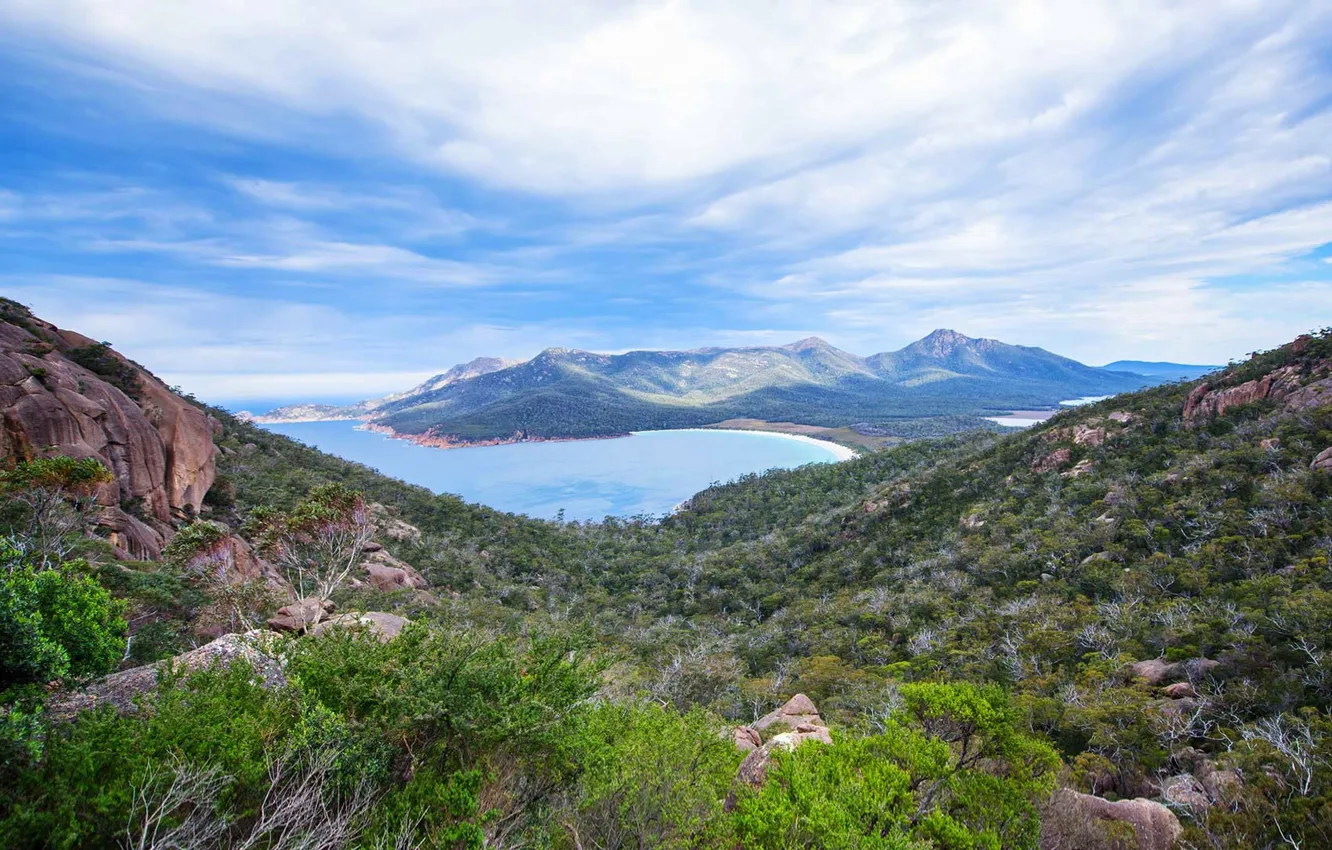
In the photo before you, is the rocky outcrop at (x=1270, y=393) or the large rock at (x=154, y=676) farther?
the rocky outcrop at (x=1270, y=393)

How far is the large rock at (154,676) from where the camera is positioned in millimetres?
7238

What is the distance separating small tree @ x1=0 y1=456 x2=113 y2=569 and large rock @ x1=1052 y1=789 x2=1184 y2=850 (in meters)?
22.0

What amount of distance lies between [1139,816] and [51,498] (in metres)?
25.4

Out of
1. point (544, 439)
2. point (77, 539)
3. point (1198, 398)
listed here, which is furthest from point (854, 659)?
point (544, 439)

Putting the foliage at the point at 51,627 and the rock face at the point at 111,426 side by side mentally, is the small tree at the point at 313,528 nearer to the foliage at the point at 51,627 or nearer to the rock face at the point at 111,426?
the rock face at the point at 111,426

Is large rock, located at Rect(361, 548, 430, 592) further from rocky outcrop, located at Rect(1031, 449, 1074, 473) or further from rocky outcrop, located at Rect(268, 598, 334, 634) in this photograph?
rocky outcrop, located at Rect(1031, 449, 1074, 473)

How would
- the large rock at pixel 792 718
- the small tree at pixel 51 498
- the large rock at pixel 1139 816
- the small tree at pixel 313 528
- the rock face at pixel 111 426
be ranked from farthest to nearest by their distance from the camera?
1. the small tree at pixel 313 528
2. the rock face at pixel 111 426
3. the large rock at pixel 792 718
4. the small tree at pixel 51 498
5. the large rock at pixel 1139 816

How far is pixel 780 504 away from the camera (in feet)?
214

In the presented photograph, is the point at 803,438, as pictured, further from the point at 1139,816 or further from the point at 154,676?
the point at 154,676

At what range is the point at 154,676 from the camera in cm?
864

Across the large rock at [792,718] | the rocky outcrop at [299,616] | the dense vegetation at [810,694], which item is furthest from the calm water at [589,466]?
the large rock at [792,718]

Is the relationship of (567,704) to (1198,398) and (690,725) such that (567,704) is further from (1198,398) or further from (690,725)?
(1198,398)

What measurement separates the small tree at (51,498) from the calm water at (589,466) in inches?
2869

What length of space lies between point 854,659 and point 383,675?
22.2 meters
